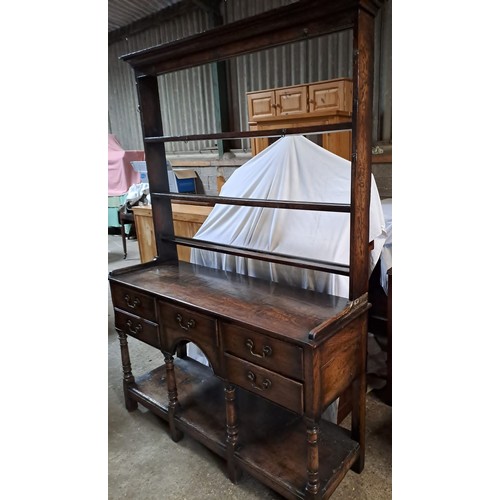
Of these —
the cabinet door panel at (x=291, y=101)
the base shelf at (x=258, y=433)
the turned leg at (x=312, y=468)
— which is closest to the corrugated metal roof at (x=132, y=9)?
the cabinet door panel at (x=291, y=101)

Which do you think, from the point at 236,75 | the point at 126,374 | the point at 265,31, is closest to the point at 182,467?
the point at 126,374

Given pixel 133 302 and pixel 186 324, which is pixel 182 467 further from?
pixel 133 302

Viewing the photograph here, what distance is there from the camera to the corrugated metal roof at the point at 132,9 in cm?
608

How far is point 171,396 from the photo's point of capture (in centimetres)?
199

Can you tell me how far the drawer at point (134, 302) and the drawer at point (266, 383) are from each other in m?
0.54

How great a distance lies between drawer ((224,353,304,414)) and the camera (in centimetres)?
135

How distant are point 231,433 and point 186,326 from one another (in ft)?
1.62

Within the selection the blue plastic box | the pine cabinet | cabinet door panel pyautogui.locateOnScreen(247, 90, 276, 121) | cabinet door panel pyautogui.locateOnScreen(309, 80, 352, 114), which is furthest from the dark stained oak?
the blue plastic box

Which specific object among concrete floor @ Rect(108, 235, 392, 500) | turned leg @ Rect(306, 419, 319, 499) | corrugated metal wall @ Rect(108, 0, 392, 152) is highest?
corrugated metal wall @ Rect(108, 0, 392, 152)

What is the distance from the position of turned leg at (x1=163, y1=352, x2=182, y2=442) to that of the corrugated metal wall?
340 cm

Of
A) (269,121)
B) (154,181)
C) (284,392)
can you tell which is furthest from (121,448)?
(269,121)

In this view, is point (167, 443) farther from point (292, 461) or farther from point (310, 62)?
point (310, 62)

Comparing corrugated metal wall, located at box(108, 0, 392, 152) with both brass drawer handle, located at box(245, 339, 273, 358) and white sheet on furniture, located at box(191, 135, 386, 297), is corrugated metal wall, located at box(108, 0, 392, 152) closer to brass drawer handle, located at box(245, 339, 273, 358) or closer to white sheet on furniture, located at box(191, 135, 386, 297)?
white sheet on furniture, located at box(191, 135, 386, 297)
